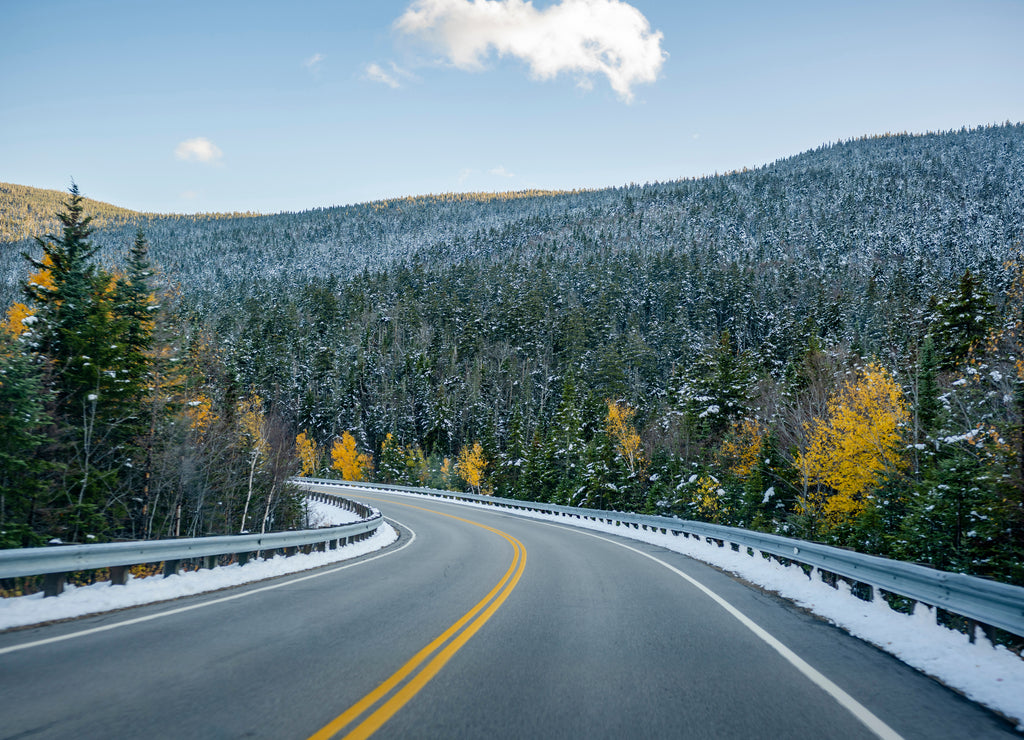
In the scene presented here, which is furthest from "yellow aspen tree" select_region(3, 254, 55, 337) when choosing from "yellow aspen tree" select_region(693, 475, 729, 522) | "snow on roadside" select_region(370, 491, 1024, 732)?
"yellow aspen tree" select_region(693, 475, 729, 522)

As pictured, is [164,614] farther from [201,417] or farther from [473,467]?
[473,467]

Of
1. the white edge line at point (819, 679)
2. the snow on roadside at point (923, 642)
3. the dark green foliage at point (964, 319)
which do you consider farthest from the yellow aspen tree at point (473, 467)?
the white edge line at point (819, 679)

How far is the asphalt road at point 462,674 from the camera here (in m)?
3.43

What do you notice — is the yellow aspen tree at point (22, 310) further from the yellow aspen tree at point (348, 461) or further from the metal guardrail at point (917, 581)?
the yellow aspen tree at point (348, 461)

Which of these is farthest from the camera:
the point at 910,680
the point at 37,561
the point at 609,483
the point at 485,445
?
the point at 485,445

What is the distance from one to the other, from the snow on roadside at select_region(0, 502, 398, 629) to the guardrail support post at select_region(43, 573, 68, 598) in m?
0.07

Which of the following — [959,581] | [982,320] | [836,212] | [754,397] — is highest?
[836,212]

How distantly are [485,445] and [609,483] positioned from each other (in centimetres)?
2892

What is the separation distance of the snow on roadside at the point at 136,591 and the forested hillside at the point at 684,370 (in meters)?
12.4

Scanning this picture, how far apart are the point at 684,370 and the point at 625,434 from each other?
44.5 feet

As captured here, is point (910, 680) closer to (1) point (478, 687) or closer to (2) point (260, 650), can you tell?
(1) point (478, 687)

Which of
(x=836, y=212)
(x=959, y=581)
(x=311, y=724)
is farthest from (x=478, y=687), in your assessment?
(x=836, y=212)

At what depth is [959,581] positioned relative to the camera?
5180 mm

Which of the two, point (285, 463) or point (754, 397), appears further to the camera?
point (754, 397)
